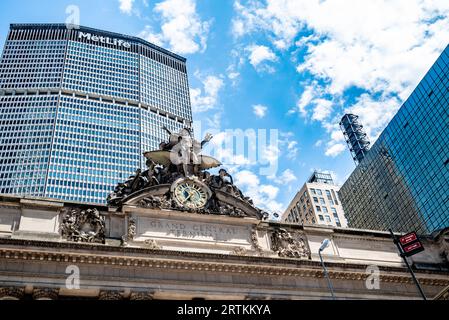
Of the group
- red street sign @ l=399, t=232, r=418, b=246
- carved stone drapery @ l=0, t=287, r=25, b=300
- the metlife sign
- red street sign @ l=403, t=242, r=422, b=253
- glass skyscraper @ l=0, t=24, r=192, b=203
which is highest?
the metlife sign

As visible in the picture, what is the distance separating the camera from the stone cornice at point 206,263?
22.9m

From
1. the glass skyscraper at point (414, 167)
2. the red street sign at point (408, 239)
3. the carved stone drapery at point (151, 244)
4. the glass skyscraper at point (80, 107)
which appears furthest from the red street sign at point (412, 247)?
the glass skyscraper at point (80, 107)

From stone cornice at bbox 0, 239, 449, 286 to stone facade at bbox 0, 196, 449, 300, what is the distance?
5cm

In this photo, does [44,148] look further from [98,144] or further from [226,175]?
[226,175]

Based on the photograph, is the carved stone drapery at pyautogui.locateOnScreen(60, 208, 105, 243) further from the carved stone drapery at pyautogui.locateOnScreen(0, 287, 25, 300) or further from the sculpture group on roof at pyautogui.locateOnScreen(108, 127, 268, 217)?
the carved stone drapery at pyautogui.locateOnScreen(0, 287, 25, 300)

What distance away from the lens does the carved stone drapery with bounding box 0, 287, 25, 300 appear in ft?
70.1

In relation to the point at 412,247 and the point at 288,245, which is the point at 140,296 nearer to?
the point at 288,245

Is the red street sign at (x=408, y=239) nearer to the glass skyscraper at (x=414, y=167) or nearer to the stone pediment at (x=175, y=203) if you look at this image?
the stone pediment at (x=175, y=203)

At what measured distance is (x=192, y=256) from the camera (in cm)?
2556

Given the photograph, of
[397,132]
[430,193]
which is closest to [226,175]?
[430,193]

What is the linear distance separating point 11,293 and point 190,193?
11600mm

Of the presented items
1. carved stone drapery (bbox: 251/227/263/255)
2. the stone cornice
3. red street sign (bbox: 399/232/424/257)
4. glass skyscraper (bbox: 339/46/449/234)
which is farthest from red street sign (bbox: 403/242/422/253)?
glass skyscraper (bbox: 339/46/449/234)
